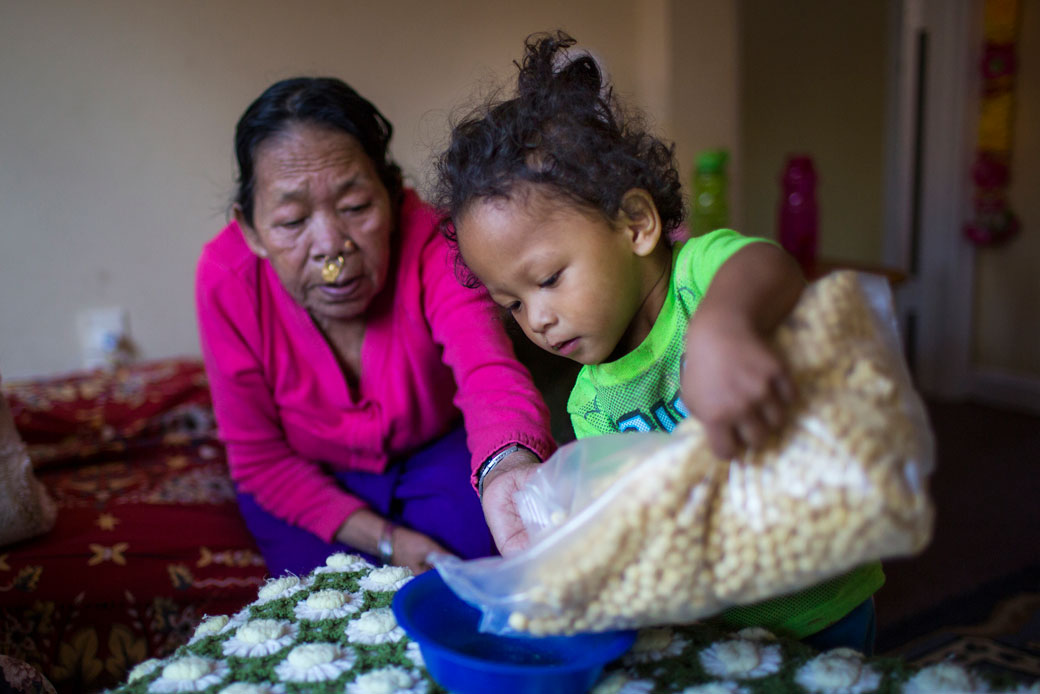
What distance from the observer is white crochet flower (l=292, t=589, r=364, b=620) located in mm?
826

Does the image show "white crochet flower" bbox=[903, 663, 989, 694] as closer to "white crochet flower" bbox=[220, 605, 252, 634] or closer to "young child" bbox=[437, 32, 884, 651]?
"young child" bbox=[437, 32, 884, 651]

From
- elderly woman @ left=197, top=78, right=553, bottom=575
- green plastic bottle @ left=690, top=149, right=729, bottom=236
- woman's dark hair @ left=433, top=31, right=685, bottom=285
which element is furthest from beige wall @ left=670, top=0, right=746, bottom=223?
woman's dark hair @ left=433, top=31, right=685, bottom=285

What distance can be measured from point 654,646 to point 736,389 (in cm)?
29

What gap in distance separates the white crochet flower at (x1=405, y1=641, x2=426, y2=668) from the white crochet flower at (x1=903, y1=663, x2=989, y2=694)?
38 cm

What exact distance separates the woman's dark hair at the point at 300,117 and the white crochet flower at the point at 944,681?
1005 millimetres

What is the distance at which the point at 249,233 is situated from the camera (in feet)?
4.47

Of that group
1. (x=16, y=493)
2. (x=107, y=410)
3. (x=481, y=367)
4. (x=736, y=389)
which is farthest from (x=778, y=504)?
(x=107, y=410)

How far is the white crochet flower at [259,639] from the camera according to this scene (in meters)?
0.76

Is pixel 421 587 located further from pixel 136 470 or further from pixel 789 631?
pixel 136 470

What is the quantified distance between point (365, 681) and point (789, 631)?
412 millimetres

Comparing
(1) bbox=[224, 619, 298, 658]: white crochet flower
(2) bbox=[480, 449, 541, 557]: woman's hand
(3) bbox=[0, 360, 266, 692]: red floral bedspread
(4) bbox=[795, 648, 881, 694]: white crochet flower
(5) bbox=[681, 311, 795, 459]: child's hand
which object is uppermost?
(5) bbox=[681, 311, 795, 459]: child's hand

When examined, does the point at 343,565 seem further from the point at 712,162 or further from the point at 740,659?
the point at 712,162

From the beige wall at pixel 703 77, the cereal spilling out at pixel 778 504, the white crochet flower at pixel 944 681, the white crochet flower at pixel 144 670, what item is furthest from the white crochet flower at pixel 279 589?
the beige wall at pixel 703 77

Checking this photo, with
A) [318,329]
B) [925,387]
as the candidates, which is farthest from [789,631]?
[925,387]
